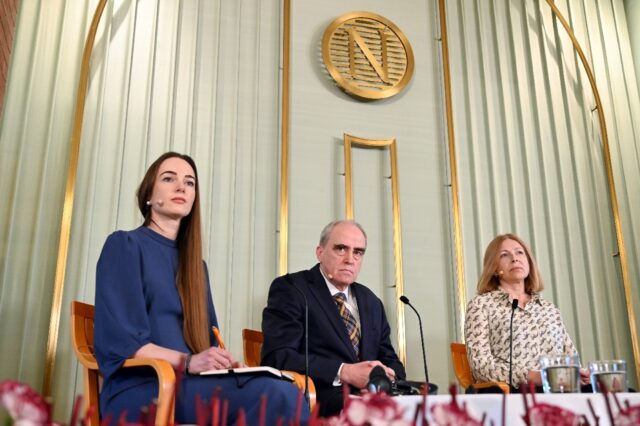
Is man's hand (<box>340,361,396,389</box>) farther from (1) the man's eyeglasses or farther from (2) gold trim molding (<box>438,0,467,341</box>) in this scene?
(2) gold trim molding (<box>438,0,467,341</box>)

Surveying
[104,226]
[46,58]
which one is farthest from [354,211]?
[46,58]

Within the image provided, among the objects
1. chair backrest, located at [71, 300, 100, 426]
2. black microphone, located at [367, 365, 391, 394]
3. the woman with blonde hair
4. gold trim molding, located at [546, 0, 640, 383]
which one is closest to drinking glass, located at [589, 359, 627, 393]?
black microphone, located at [367, 365, 391, 394]

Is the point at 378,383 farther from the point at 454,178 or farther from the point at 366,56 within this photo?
the point at 366,56

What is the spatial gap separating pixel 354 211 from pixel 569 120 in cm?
Answer: 158

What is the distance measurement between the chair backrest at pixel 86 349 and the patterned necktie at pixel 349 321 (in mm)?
970

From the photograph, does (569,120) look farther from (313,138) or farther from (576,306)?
(313,138)

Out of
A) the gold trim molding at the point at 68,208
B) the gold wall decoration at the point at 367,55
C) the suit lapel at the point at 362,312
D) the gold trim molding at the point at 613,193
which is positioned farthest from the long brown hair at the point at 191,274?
the gold trim molding at the point at 613,193

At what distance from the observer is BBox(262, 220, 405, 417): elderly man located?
8.52 feet

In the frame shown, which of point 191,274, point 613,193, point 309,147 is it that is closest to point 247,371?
point 191,274

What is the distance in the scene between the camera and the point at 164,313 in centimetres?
227

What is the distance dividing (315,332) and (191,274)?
0.64 m

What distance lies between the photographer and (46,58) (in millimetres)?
3562

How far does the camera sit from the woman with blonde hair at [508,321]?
3020 mm

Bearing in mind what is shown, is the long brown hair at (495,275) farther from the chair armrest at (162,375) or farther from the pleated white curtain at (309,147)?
the chair armrest at (162,375)
